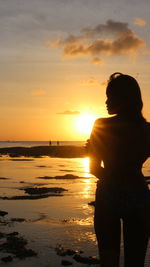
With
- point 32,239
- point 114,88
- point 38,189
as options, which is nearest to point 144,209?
point 114,88

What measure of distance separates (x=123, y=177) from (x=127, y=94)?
0.71 m

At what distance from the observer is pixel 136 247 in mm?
3258

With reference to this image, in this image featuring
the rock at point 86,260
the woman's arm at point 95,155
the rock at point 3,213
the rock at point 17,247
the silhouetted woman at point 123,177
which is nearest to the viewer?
the silhouetted woman at point 123,177

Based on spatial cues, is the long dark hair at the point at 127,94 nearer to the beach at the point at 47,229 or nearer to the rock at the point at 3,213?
the beach at the point at 47,229

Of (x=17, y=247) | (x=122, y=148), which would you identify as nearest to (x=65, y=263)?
(x=17, y=247)

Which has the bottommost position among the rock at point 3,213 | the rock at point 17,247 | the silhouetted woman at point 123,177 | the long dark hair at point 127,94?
the rock at point 17,247

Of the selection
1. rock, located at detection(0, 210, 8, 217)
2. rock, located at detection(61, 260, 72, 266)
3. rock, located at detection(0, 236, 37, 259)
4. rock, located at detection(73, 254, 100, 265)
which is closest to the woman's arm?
rock, located at detection(61, 260, 72, 266)

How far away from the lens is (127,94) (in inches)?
133

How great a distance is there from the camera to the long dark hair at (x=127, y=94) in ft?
11.0

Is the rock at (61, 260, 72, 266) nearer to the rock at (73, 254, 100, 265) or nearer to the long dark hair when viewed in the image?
the rock at (73, 254, 100, 265)

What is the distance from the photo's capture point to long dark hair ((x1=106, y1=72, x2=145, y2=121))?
335 cm

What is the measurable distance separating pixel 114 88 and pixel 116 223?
1125 mm

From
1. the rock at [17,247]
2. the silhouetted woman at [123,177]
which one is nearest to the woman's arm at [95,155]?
the silhouetted woman at [123,177]

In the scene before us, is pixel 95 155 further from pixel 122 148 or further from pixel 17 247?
pixel 17 247
